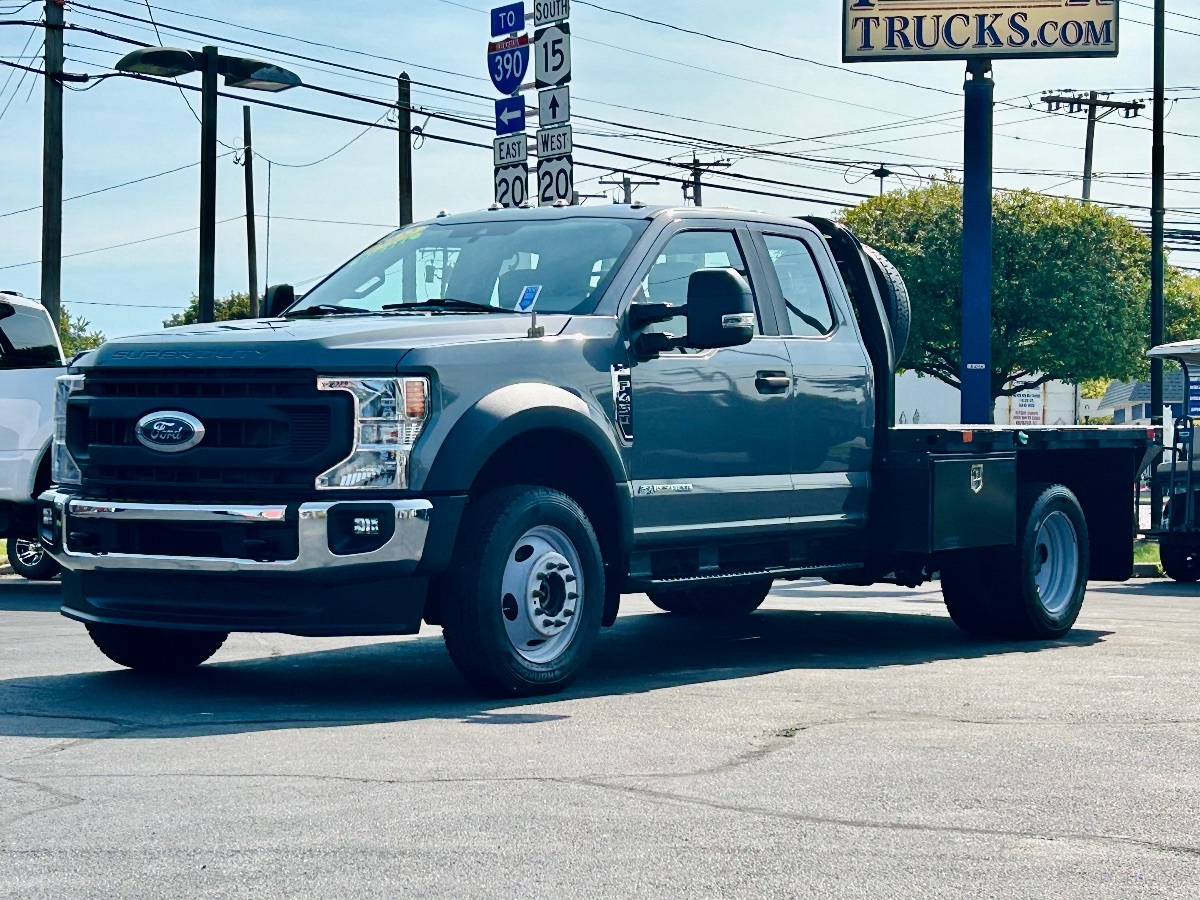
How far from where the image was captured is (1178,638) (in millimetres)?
11070

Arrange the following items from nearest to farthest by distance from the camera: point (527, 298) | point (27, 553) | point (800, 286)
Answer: point (527, 298)
point (800, 286)
point (27, 553)

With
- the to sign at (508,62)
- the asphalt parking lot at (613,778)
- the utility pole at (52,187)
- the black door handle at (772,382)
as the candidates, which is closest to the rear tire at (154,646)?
the asphalt parking lot at (613,778)

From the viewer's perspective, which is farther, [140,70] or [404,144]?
[404,144]

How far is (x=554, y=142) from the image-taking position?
16.9 meters

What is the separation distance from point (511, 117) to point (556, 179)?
1339mm

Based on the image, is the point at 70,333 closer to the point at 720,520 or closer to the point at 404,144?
the point at 404,144

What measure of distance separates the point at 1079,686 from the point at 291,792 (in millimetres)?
4194

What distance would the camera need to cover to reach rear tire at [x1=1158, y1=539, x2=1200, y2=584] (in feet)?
62.1

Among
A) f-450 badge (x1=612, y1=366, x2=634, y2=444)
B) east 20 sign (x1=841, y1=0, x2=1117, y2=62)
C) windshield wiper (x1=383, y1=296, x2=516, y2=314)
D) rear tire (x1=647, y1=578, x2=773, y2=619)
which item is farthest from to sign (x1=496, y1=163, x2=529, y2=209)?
east 20 sign (x1=841, y1=0, x2=1117, y2=62)

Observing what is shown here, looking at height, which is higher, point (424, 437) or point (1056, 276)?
point (1056, 276)

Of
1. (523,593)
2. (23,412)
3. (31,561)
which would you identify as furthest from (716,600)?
A: (31,561)

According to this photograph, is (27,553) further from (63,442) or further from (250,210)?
(250,210)

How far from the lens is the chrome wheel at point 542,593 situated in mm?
7742

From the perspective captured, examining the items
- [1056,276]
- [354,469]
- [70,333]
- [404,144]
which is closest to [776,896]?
[354,469]
